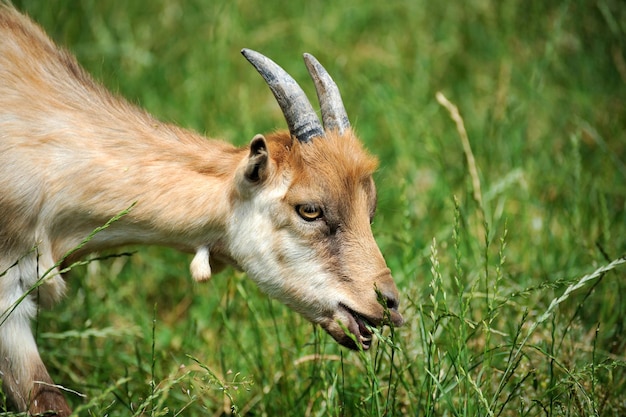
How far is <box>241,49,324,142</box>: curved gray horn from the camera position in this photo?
4000 millimetres

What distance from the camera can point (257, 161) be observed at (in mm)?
3910

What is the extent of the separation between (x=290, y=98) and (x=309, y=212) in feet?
1.92

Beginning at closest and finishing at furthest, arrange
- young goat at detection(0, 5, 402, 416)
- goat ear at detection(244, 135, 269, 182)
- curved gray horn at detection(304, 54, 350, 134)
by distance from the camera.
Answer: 1. goat ear at detection(244, 135, 269, 182)
2. young goat at detection(0, 5, 402, 416)
3. curved gray horn at detection(304, 54, 350, 134)

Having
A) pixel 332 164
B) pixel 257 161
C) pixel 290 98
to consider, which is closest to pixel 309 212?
pixel 332 164

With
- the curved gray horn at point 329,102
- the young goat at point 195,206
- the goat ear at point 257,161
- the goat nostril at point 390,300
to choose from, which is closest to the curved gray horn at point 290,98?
the young goat at point 195,206

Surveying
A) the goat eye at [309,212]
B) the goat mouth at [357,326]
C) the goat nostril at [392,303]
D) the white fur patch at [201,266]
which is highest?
the goat eye at [309,212]

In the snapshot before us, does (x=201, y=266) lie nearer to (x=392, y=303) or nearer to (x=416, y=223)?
(x=392, y=303)

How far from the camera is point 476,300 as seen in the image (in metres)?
5.38

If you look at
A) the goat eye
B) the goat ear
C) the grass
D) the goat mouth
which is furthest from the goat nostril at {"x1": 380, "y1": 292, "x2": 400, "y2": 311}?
the goat ear

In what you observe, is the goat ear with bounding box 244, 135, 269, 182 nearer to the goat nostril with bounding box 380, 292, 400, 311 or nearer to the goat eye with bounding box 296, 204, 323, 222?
the goat eye with bounding box 296, 204, 323, 222

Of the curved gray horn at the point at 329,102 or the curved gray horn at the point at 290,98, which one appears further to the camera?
the curved gray horn at the point at 329,102

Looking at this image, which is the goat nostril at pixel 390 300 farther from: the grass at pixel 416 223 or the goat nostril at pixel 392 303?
the grass at pixel 416 223

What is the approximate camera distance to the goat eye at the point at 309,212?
401 centimetres

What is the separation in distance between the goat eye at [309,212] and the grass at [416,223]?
2.11 ft
